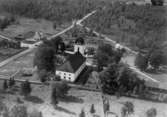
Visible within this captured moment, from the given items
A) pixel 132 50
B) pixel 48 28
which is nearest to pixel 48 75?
pixel 132 50

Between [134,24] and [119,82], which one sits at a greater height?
[134,24]

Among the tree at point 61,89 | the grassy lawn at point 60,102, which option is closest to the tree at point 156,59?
the grassy lawn at point 60,102

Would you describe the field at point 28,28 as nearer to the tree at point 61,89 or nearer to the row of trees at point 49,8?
the row of trees at point 49,8

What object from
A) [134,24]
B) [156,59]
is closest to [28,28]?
[134,24]

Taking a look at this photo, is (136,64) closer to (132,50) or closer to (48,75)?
(132,50)

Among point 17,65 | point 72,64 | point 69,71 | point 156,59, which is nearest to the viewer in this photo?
point 69,71

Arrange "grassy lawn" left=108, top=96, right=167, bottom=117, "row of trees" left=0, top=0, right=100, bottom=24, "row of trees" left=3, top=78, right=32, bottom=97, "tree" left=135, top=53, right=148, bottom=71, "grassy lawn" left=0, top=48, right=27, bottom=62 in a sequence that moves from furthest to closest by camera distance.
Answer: "row of trees" left=0, top=0, right=100, bottom=24 < "grassy lawn" left=0, top=48, right=27, bottom=62 < "tree" left=135, top=53, right=148, bottom=71 < "row of trees" left=3, top=78, right=32, bottom=97 < "grassy lawn" left=108, top=96, right=167, bottom=117

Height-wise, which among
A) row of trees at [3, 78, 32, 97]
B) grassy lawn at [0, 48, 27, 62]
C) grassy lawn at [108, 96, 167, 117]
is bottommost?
grassy lawn at [108, 96, 167, 117]

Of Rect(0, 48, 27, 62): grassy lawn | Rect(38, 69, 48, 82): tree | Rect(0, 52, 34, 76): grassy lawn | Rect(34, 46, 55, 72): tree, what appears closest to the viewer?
Rect(38, 69, 48, 82): tree

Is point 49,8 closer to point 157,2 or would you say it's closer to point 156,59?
point 157,2

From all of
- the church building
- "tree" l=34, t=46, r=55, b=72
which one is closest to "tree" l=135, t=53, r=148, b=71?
the church building

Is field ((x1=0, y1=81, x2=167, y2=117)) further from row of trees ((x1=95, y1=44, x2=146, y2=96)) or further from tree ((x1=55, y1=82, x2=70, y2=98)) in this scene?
row of trees ((x1=95, y1=44, x2=146, y2=96))
